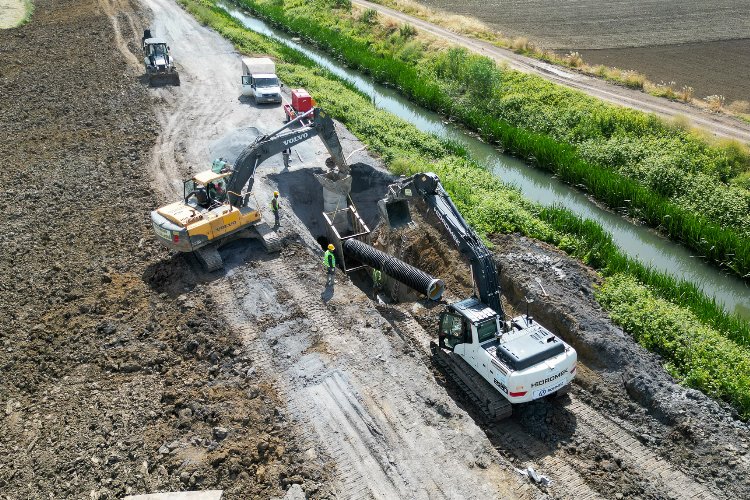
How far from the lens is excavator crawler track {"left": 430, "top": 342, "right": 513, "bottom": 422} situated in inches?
607

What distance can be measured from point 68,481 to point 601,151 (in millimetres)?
26831

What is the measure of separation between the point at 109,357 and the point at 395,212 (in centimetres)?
860

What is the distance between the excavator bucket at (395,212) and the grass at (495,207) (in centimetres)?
591

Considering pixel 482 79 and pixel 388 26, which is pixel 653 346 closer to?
pixel 482 79

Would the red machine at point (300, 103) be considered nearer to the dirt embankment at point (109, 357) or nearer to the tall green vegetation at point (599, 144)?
the dirt embankment at point (109, 357)

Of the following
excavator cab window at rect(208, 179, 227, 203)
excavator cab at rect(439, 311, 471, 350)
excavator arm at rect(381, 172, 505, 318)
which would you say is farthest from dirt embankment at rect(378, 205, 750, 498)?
excavator cab window at rect(208, 179, 227, 203)

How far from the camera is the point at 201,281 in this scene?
20062mm

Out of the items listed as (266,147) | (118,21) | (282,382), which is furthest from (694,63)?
(118,21)

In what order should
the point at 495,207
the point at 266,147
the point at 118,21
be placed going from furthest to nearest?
the point at 118,21
the point at 495,207
the point at 266,147

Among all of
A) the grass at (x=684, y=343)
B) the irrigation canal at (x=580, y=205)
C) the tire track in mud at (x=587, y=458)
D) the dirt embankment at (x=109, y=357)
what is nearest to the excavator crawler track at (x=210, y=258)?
the dirt embankment at (x=109, y=357)

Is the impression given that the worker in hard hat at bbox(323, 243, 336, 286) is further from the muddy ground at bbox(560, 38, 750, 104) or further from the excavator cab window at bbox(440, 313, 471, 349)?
the muddy ground at bbox(560, 38, 750, 104)

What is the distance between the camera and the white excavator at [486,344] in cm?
1488

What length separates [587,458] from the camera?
14.6 meters

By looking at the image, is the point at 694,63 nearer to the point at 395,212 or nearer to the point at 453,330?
the point at 395,212
